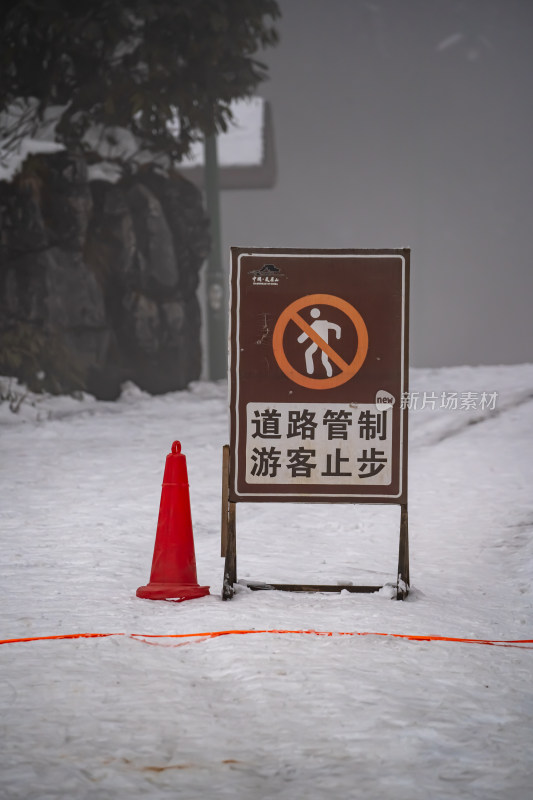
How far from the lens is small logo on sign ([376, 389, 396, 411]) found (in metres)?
4.89

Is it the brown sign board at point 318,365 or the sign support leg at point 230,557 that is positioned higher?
the brown sign board at point 318,365

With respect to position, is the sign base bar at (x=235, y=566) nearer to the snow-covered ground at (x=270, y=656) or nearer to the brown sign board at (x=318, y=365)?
the snow-covered ground at (x=270, y=656)

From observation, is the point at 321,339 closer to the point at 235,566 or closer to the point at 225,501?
the point at 225,501

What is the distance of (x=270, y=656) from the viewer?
3.81 metres

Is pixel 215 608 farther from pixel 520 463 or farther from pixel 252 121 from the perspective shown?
pixel 252 121

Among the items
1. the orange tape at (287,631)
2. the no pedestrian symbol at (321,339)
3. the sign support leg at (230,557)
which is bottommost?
the orange tape at (287,631)

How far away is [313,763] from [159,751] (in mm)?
472

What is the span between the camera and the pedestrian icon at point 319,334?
489 cm

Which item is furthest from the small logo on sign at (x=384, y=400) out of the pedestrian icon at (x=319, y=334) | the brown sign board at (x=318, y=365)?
the pedestrian icon at (x=319, y=334)

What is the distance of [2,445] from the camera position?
10562mm

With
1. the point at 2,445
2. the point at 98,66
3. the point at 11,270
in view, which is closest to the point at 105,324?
the point at 11,270

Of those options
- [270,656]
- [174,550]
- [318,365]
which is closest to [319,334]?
[318,365]

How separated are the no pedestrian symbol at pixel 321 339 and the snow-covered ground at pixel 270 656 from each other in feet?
3.83

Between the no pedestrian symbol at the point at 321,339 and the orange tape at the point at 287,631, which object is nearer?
the orange tape at the point at 287,631
